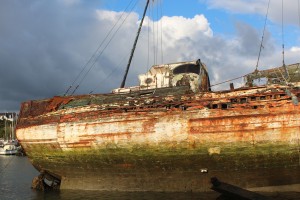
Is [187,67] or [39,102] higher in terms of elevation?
[187,67]

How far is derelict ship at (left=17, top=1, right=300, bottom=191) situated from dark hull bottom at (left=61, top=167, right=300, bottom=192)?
0.03 m

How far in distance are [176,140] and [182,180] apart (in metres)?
1.64

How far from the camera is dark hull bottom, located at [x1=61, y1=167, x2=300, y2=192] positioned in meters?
12.6

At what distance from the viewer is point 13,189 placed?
18.7 metres

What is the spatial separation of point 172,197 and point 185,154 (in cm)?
163

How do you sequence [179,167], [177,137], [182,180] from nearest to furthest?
[177,137] → [179,167] → [182,180]

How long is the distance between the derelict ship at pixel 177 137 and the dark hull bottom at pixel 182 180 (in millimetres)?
33

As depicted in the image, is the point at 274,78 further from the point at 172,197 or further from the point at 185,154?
the point at 172,197

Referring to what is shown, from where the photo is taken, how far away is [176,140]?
43.1ft

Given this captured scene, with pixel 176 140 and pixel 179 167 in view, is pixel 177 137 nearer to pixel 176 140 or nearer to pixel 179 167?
pixel 176 140

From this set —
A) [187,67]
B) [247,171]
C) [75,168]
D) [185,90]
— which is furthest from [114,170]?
[187,67]

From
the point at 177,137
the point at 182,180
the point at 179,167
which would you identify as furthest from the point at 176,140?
the point at 182,180

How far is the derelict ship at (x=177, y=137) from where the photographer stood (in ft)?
40.5

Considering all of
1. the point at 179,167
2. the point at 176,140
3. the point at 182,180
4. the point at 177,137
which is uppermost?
the point at 177,137
